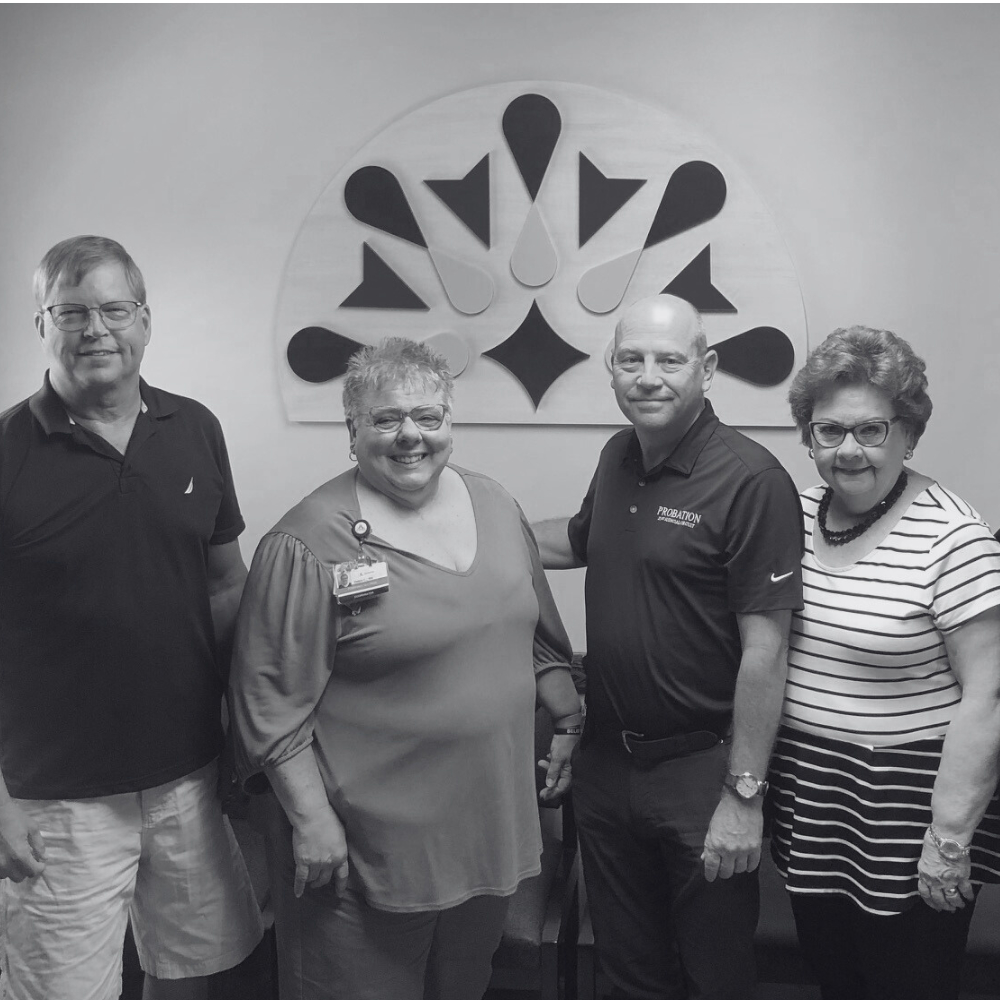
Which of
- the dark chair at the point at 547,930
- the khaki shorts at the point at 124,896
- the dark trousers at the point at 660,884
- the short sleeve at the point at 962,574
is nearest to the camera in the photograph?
the short sleeve at the point at 962,574

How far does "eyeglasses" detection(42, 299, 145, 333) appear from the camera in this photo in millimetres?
1702

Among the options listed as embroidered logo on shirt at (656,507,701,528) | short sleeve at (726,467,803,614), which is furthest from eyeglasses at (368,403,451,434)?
short sleeve at (726,467,803,614)

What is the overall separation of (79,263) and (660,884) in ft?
5.06

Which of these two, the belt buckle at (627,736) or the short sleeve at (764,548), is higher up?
the short sleeve at (764,548)

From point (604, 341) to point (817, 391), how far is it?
1128mm

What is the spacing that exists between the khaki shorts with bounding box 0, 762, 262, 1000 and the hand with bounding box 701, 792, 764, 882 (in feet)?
2.95

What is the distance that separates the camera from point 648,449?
1956mm

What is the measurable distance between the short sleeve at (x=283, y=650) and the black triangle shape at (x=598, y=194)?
151 centimetres

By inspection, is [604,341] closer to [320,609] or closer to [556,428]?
[556,428]

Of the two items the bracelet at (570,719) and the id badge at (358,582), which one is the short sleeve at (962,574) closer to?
the bracelet at (570,719)

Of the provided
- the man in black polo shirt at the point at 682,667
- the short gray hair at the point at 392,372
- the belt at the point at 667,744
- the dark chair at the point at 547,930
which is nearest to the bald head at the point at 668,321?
the man in black polo shirt at the point at 682,667

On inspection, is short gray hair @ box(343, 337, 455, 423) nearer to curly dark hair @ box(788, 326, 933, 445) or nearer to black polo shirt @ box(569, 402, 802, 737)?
black polo shirt @ box(569, 402, 802, 737)

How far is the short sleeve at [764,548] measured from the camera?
1.77 meters

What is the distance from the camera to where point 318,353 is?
2.93 meters
